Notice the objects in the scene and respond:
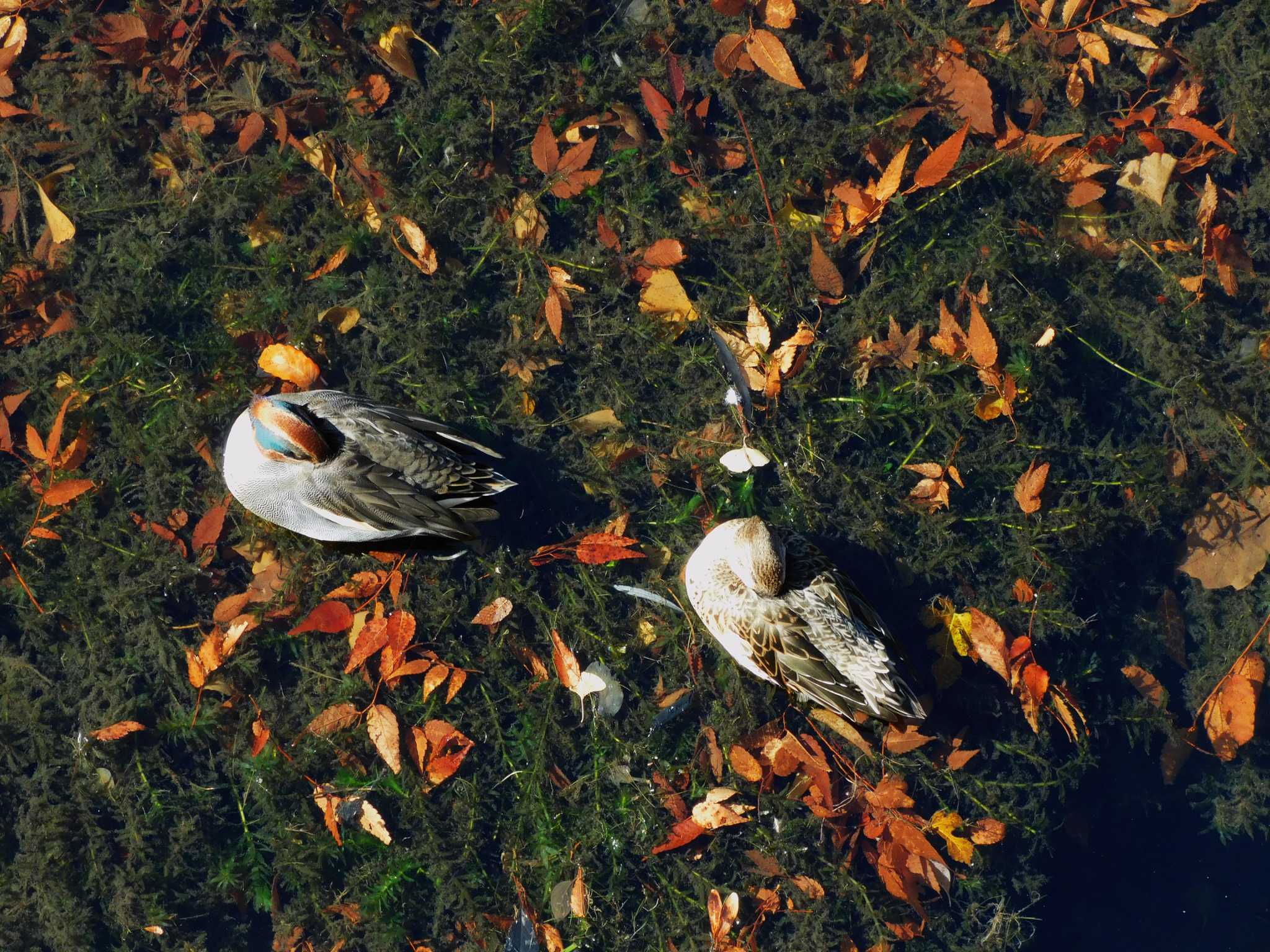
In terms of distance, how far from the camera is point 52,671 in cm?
514

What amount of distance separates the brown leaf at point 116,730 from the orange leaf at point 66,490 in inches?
48.2

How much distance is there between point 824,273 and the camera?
5.27m

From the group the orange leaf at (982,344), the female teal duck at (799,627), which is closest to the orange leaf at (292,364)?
the female teal duck at (799,627)

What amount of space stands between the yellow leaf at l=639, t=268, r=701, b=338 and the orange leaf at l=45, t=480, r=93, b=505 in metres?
3.13

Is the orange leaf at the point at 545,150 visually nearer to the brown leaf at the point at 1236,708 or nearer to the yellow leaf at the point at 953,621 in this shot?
the yellow leaf at the point at 953,621

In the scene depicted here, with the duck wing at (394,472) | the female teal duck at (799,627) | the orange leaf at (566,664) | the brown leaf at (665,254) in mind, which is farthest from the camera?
the brown leaf at (665,254)

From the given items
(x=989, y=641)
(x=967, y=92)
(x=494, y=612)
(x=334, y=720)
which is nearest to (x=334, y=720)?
(x=334, y=720)

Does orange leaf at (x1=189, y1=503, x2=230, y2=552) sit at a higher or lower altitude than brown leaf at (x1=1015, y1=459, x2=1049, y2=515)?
lower

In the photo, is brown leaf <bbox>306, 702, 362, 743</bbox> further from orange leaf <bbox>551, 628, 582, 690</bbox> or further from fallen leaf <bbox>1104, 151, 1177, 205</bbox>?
fallen leaf <bbox>1104, 151, 1177, 205</bbox>

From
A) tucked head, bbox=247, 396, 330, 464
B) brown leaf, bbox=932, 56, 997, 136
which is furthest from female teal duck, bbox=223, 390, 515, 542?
brown leaf, bbox=932, 56, 997, 136

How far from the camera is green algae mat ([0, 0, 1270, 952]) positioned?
5.14 meters

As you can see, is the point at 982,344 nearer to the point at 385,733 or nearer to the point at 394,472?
the point at 394,472

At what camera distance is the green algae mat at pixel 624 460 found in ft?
16.9

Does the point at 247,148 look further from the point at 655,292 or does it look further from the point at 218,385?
the point at 655,292
